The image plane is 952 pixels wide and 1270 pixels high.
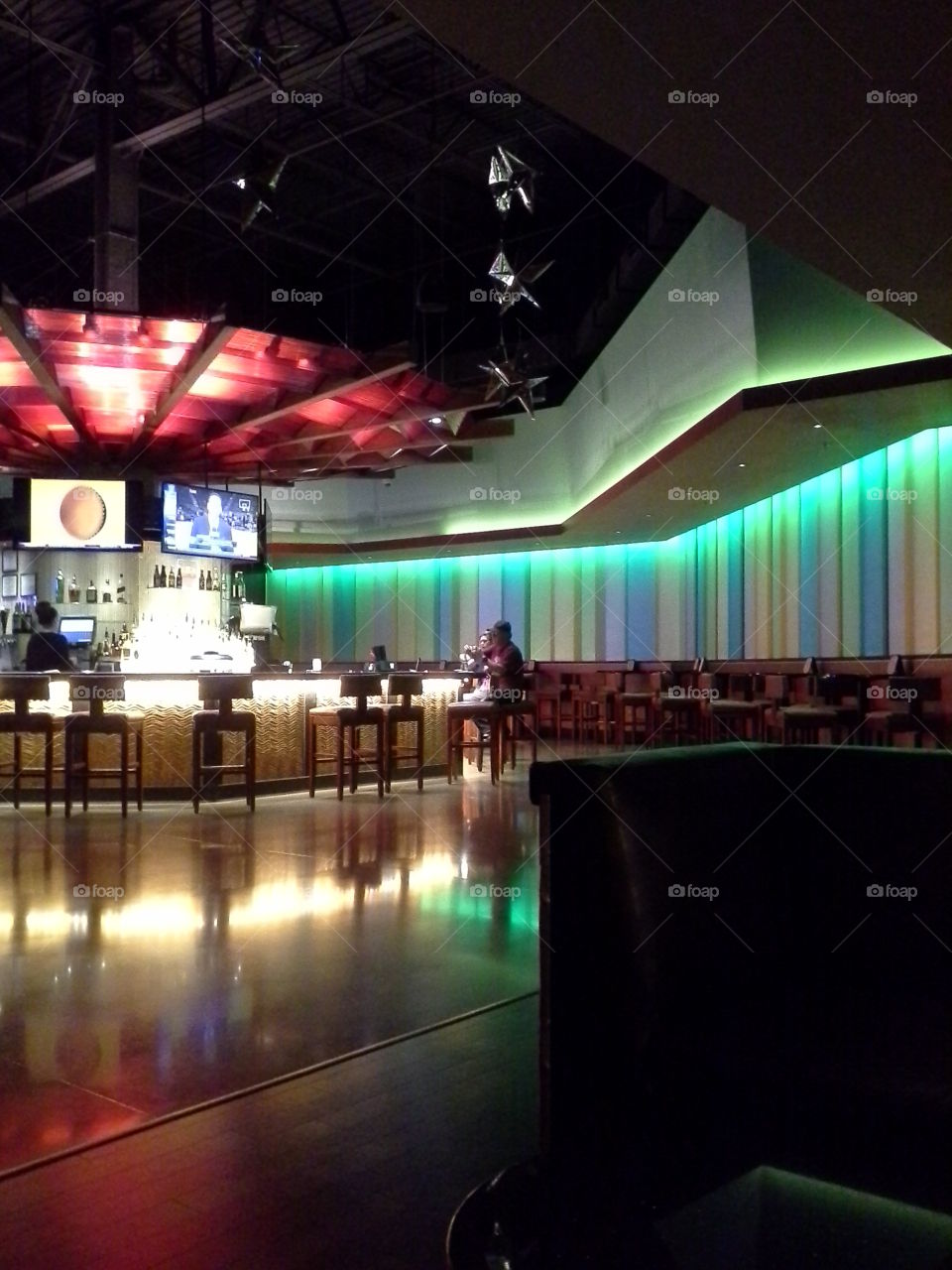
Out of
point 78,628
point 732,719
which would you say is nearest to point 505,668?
point 732,719

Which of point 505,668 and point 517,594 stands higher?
point 517,594

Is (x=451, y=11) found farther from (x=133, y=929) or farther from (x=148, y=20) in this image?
(x=148, y=20)

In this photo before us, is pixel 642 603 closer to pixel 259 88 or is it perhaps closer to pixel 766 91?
pixel 259 88

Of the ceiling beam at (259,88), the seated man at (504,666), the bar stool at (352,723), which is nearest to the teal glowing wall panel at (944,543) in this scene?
the seated man at (504,666)

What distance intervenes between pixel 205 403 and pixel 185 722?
318 cm

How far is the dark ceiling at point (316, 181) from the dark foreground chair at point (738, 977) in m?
5.31

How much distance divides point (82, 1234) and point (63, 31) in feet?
28.3

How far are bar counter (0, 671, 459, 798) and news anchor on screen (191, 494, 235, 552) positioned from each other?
2420mm

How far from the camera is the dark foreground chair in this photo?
6.96ft

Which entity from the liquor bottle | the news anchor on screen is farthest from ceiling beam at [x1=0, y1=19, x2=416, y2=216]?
the liquor bottle

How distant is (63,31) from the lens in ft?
26.0

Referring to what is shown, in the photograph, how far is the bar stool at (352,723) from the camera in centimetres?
770

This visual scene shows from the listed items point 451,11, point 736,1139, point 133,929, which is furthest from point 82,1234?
point 451,11

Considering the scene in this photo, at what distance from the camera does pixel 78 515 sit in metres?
9.77
